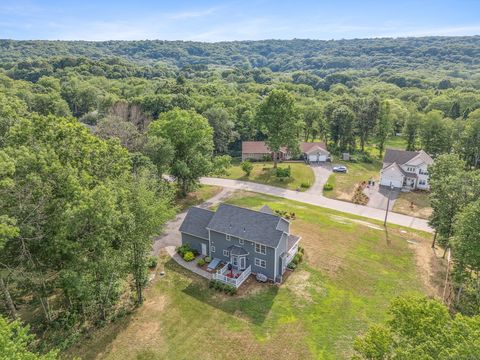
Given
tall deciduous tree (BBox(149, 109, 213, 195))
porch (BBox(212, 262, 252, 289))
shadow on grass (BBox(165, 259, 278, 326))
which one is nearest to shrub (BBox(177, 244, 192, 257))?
shadow on grass (BBox(165, 259, 278, 326))

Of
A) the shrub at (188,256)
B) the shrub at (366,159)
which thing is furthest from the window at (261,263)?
the shrub at (366,159)

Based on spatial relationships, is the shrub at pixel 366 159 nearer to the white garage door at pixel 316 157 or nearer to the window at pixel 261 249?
the white garage door at pixel 316 157

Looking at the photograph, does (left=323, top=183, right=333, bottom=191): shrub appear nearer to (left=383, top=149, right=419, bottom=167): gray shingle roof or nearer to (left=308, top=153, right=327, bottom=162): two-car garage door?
(left=383, top=149, right=419, bottom=167): gray shingle roof

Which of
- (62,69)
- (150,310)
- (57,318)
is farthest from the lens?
(62,69)

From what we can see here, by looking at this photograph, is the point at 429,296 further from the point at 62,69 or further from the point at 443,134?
the point at 62,69

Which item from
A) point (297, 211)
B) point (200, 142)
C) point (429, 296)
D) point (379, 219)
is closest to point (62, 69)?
point (200, 142)
